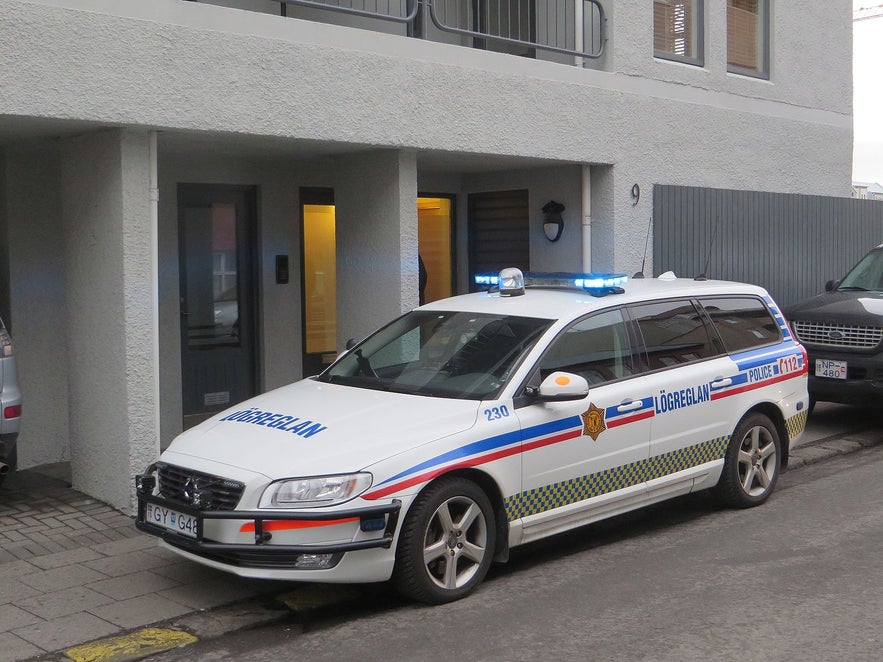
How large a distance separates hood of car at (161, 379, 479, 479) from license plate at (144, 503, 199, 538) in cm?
28

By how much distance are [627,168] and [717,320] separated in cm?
385

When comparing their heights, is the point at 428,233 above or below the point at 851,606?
above

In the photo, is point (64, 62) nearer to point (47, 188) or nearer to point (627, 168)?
point (47, 188)

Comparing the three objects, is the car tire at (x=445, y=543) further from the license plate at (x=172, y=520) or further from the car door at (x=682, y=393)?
the car door at (x=682, y=393)

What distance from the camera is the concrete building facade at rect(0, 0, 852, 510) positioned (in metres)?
7.44

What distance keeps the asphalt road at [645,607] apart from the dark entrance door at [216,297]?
4.59 metres

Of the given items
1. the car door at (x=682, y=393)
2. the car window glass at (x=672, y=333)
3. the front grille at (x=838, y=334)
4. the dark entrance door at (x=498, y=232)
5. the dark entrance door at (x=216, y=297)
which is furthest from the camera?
the dark entrance door at (x=498, y=232)

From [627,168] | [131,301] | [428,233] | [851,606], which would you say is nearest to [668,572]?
[851,606]

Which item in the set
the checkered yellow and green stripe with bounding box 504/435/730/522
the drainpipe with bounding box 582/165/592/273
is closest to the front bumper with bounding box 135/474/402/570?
the checkered yellow and green stripe with bounding box 504/435/730/522

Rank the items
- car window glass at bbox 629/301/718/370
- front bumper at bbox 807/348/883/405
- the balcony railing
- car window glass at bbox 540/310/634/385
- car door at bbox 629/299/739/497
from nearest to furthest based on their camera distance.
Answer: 1. car window glass at bbox 540/310/634/385
2. car door at bbox 629/299/739/497
3. car window glass at bbox 629/301/718/370
4. front bumper at bbox 807/348/883/405
5. the balcony railing

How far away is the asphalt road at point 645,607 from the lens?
502 centimetres

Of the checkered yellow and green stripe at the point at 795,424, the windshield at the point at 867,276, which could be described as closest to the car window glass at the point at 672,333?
the checkered yellow and green stripe at the point at 795,424

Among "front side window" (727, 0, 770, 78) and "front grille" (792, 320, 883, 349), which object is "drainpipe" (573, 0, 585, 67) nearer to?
"front side window" (727, 0, 770, 78)

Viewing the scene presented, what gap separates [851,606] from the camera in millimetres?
5508
